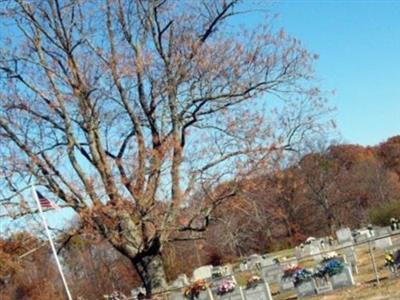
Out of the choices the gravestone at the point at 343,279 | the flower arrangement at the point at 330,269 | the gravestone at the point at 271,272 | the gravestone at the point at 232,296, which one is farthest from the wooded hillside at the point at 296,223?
the gravestone at the point at 343,279

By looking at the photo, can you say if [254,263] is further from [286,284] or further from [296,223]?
[296,223]

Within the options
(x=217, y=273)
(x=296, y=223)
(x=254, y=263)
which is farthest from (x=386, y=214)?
(x=217, y=273)

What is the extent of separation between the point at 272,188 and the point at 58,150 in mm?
4807

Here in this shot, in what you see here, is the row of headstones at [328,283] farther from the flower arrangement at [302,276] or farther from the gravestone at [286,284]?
the gravestone at [286,284]

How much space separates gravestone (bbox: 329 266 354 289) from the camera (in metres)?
15.5

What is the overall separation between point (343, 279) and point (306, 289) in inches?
39.8

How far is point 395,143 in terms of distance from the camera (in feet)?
249

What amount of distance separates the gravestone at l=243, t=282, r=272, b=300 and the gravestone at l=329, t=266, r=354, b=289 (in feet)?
5.45

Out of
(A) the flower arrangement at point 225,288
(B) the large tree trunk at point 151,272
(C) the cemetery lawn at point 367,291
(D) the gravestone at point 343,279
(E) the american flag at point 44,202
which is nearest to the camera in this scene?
(E) the american flag at point 44,202

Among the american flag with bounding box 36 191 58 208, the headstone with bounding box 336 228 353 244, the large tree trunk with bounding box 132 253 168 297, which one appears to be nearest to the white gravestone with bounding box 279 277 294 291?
the large tree trunk with bounding box 132 253 168 297

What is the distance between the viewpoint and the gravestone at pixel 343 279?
15500 millimetres

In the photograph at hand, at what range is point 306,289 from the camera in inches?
629

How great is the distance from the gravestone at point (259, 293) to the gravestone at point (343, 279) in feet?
5.45

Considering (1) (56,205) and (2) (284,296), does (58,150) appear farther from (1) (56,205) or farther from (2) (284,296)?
(2) (284,296)
